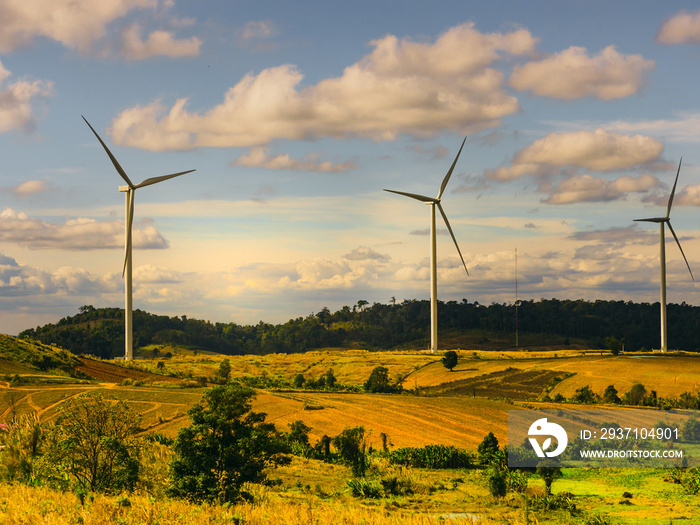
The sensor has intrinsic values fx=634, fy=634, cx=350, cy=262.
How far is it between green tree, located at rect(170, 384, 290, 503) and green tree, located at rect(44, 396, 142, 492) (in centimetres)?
266

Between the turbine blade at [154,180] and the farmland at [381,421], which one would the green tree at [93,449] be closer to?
the farmland at [381,421]

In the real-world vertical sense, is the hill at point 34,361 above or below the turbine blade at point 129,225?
below

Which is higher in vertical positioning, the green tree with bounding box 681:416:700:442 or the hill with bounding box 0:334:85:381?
the hill with bounding box 0:334:85:381

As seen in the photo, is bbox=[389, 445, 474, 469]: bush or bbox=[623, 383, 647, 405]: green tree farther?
bbox=[623, 383, 647, 405]: green tree

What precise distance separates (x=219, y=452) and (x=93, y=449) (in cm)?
547

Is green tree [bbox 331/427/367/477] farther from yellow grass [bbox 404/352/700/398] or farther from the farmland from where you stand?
yellow grass [bbox 404/352/700/398]

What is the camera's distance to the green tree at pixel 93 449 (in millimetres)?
26172

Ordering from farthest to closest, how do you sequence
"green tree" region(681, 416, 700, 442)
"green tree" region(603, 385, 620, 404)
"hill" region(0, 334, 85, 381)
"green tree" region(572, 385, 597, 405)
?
"green tree" region(572, 385, 597, 405), "green tree" region(603, 385, 620, 404), "hill" region(0, 334, 85, 381), "green tree" region(681, 416, 700, 442)

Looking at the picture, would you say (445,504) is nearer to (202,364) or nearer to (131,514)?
(131,514)

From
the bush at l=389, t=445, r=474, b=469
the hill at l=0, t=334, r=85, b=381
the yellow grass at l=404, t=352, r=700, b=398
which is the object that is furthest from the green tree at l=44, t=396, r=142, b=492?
the yellow grass at l=404, t=352, r=700, b=398

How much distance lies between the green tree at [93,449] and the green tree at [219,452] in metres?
2.66

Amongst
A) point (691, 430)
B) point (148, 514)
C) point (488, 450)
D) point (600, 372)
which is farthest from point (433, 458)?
point (600, 372)

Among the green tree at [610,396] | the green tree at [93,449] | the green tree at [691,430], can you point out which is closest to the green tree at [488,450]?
the green tree at [691,430]

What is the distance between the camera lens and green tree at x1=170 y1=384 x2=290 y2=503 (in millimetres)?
25297
